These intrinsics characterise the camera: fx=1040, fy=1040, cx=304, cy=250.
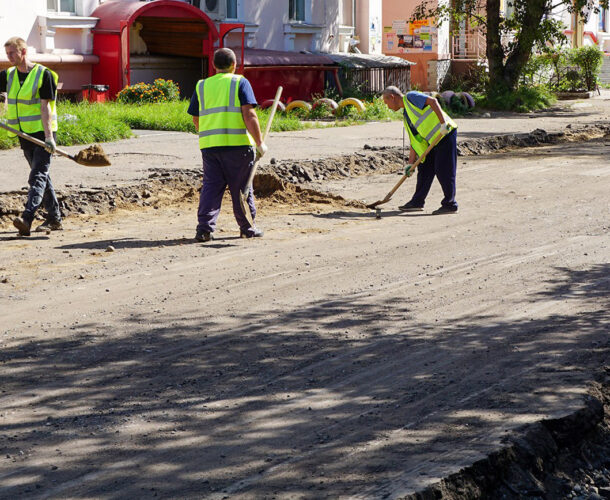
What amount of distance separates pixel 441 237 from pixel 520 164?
19.7 ft

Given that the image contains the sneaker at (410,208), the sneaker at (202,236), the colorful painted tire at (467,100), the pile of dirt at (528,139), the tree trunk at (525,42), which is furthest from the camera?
the tree trunk at (525,42)

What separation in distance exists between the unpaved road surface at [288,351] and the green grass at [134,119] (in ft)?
18.4

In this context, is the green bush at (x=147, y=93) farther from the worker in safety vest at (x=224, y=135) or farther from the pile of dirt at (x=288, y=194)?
the worker in safety vest at (x=224, y=135)

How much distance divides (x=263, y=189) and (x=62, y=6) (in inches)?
386

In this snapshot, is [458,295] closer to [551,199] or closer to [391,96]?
[391,96]

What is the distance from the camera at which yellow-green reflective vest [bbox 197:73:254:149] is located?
9203 millimetres

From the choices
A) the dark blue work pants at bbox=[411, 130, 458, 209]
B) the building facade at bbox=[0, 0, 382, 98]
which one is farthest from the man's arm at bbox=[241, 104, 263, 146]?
the building facade at bbox=[0, 0, 382, 98]

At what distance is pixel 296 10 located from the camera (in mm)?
26188

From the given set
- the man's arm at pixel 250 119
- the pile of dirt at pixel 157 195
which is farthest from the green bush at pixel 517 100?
the man's arm at pixel 250 119

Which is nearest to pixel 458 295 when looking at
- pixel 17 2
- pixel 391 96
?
pixel 391 96

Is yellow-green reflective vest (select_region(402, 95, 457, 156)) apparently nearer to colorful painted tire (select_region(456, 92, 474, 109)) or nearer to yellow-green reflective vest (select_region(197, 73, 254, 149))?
yellow-green reflective vest (select_region(197, 73, 254, 149))

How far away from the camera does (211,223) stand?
930 centimetres

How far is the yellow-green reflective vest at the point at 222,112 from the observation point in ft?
30.2

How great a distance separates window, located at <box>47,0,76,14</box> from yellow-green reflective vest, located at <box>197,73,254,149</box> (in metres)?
11.8
